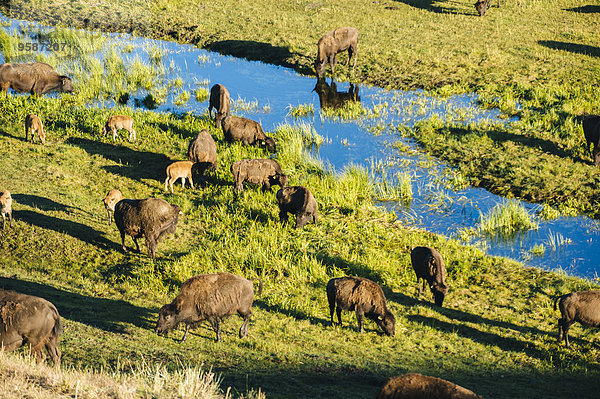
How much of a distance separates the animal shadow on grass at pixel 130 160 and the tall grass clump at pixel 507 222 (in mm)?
8608

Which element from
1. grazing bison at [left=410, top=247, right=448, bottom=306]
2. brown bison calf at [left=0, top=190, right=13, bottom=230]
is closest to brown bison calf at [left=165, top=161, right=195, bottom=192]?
brown bison calf at [left=0, top=190, right=13, bottom=230]

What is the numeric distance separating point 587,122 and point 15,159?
16.3 meters

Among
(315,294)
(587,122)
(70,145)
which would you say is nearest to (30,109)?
(70,145)

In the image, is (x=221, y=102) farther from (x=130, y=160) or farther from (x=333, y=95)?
(x=333, y=95)

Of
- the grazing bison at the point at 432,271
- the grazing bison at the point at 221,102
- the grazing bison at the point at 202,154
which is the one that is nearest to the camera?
the grazing bison at the point at 432,271

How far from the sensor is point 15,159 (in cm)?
1720

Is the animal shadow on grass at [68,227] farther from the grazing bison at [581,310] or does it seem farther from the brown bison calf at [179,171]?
the grazing bison at [581,310]

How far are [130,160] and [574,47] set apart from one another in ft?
67.4

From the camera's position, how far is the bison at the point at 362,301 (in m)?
10.4

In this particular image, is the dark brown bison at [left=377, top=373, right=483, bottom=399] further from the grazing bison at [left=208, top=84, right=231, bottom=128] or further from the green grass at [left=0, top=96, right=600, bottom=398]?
the grazing bison at [left=208, top=84, right=231, bottom=128]

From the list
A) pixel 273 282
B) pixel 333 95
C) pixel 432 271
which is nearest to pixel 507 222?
pixel 432 271

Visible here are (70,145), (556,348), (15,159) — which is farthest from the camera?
(70,145)

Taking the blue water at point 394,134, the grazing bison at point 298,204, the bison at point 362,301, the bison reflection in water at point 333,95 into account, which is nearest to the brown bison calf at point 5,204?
the grazing bison at point 298,204

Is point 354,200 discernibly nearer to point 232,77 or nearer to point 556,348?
point 556,348
